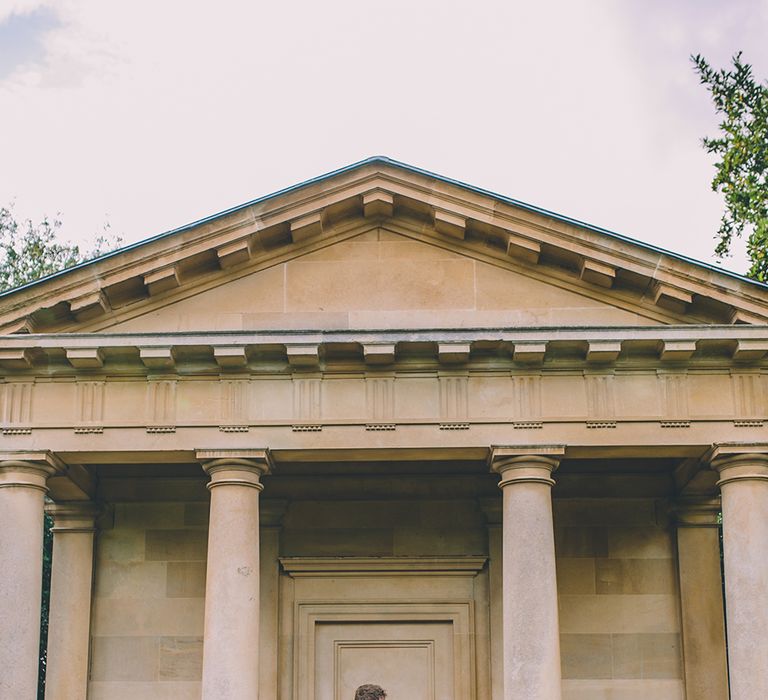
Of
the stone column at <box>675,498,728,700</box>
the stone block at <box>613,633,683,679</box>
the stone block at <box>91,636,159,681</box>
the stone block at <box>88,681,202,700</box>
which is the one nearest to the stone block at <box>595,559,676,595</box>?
the stone column at <box>675,498,728,700</box>

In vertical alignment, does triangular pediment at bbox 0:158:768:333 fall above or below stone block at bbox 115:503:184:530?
above

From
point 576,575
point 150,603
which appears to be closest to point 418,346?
point 576,575

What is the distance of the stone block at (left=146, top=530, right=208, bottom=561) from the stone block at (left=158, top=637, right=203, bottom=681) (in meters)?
1.39

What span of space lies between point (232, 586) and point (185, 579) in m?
4.31

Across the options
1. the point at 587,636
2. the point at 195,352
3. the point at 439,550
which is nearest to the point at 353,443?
the point at 195,352

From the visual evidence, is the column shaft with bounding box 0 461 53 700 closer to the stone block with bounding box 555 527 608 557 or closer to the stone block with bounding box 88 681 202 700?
the stone block with bounding box 88 681 202 700

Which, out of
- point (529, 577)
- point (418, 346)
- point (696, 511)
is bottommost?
point (529, 577)

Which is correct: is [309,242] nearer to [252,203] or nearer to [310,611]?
[252,203]

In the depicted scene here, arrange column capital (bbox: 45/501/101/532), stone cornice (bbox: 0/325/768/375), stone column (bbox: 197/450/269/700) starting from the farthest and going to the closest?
column capital (bbox: 45/501/101/532), stone cornice (bbox: 0/325/768/375), stone column (bbox: 197/450/269/700)

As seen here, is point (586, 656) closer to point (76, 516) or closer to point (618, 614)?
point (618, 614)

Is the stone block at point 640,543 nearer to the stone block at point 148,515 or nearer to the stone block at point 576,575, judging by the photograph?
the stone block at point 576,575

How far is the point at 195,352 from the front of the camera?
21.3 metres

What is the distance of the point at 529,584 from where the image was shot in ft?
67.1

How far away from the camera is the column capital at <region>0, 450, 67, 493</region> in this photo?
2106 centimetres
